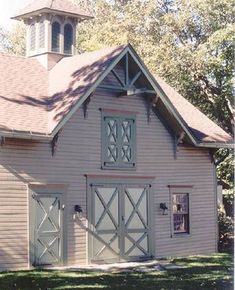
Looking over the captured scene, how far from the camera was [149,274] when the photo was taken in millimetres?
16922

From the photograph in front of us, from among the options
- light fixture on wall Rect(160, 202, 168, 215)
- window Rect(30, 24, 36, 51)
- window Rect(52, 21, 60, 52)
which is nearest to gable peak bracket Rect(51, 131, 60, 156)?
light fixture on wall Rect(160, 202, 168, 215)

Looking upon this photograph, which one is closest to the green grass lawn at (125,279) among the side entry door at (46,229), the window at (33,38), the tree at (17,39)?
the side entry door at (46,229)

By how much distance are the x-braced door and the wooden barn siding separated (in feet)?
1.32

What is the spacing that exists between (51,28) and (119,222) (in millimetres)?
7882

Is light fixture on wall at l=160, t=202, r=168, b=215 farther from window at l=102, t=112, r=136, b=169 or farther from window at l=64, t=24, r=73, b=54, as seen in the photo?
window at l=64, t=24, r=73, b=54

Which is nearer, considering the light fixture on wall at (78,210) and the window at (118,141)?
the light fixture on wall at (78,210)

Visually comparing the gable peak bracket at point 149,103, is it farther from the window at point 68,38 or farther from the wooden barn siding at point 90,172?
the window at point 68,38

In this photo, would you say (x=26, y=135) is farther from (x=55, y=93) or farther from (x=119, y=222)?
(x=119, y=222)

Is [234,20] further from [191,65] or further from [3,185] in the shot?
[3,185]

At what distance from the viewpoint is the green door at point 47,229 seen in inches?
711

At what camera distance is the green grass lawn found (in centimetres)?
1432

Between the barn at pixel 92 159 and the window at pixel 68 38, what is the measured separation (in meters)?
0.04

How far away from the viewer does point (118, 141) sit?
20250 mm

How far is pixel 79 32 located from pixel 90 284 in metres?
29.0
